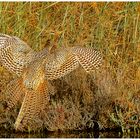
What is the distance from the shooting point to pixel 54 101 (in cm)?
975

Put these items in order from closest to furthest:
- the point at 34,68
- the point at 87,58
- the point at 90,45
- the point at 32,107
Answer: the point at 87,58 < the point at 34,68 < the point at 32,107 < the point at 90,45

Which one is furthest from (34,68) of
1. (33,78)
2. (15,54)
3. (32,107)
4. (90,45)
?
Answer: (90,45)

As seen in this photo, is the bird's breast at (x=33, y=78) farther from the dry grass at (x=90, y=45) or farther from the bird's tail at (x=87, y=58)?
the bird's tail at (x=87, y=58)

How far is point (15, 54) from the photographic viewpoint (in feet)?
31.6

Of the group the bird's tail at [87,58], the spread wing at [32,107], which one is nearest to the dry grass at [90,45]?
the spread wing at [32,107]

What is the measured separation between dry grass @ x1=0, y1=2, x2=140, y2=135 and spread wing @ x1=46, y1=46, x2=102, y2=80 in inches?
13.6

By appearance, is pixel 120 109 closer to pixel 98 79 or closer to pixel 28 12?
pixel 98 79

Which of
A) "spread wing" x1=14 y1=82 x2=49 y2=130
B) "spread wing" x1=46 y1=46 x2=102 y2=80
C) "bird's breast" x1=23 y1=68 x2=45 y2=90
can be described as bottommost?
"spread wing" x1=14 y1=82 x2=49 y2=130

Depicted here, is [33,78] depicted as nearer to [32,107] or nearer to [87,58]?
[32,107]

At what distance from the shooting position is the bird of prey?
940cm

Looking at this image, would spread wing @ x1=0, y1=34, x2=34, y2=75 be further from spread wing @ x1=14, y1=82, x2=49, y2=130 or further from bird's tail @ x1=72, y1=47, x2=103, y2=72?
bird's tail @ x1=72, y1=47, x2=103, y2=72

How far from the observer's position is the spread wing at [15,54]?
377 inches

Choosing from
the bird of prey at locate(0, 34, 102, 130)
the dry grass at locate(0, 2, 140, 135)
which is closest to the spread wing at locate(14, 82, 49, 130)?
the bird of prey at locate(0, 34, 102, 130)

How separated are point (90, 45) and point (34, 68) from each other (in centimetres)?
168
